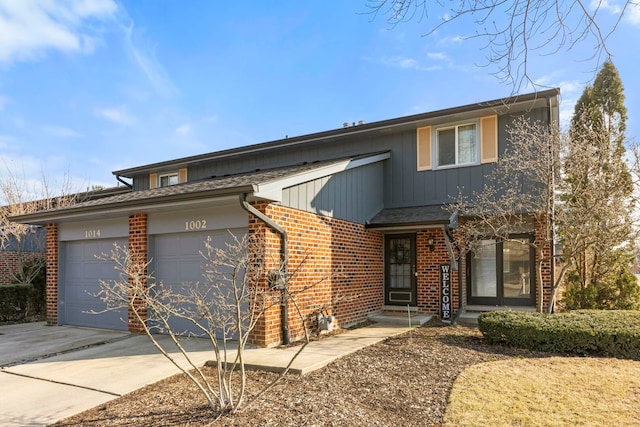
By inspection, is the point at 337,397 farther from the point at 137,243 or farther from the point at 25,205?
the point at 25,205

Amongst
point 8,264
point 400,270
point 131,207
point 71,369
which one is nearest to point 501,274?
point 400,270

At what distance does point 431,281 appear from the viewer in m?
10.3

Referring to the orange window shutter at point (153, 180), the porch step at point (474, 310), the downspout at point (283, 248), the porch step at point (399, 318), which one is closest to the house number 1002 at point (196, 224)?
the downspout at point (283, 248)

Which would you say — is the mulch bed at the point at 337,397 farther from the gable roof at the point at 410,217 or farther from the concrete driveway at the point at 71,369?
the gable roof at the point at 410,217

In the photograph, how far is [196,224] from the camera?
8070mm

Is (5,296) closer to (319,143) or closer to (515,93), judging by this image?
(319,143)

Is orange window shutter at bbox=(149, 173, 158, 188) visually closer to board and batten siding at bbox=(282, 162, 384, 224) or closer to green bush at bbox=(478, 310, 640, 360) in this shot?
board and batten siding at bbox=(282, 162, 384, 224)

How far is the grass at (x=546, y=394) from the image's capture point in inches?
162

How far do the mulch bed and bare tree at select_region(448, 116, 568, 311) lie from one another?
2910 millimetres

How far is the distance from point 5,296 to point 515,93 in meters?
13.6

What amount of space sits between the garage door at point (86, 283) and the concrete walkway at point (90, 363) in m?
0.45

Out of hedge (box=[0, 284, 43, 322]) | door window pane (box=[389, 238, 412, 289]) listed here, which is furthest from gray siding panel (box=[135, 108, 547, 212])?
hedge (box=[0, 284, 43, 322])

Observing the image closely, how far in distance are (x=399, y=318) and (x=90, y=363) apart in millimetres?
6308

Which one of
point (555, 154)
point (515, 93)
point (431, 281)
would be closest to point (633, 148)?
point (555, 154)
